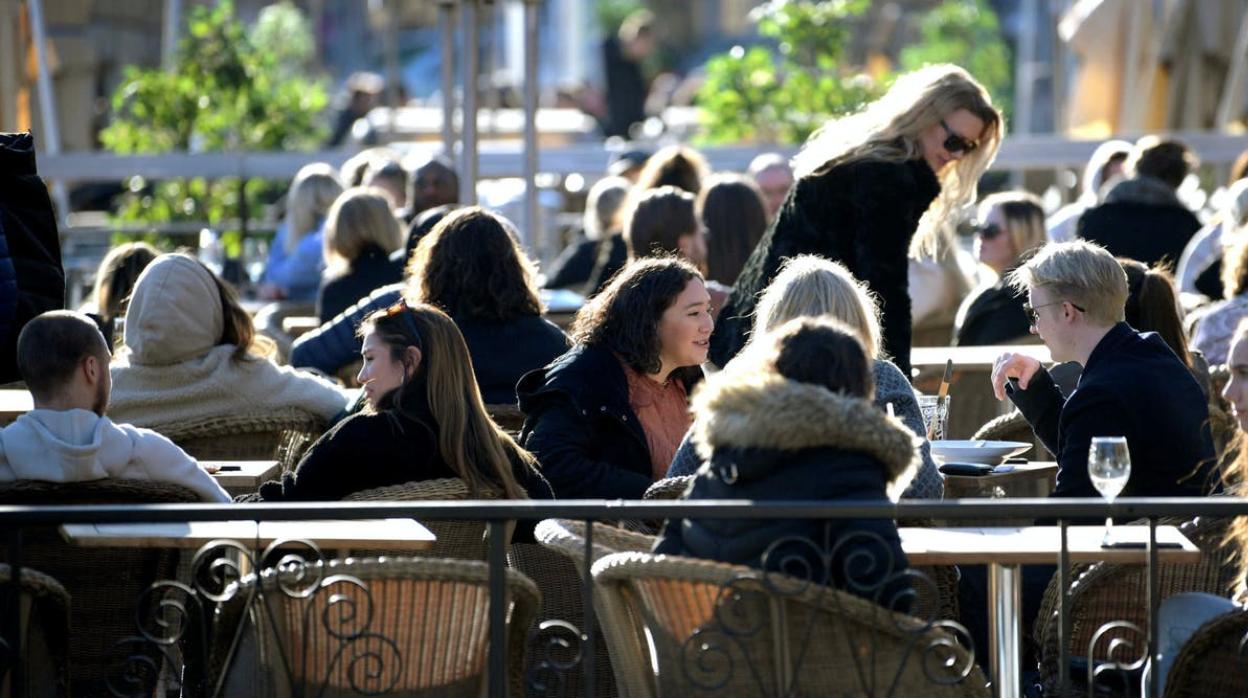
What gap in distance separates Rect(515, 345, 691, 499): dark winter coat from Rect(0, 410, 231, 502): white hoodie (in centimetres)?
95

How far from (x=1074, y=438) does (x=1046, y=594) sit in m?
0.57

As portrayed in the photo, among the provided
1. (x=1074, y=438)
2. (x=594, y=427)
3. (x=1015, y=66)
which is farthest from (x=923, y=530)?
(x=1015, y=66)

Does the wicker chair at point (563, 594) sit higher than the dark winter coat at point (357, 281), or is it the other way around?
the dark winter coat at point (357, 281)

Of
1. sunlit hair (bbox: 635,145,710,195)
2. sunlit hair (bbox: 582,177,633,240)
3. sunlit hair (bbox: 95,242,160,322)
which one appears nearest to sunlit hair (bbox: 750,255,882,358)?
sunlit hair (bbox: 95,242,160,322)

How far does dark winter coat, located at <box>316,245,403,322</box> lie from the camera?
26.9 ft

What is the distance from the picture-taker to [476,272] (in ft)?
20.2

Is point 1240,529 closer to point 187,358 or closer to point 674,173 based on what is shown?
point 187,358

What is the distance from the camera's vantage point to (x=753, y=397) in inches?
140

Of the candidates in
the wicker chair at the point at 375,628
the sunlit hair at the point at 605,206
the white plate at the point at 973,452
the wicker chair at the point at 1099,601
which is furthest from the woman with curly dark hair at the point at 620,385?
the sunlit hair at the point at 605,206

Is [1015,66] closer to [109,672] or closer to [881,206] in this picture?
[881,206]

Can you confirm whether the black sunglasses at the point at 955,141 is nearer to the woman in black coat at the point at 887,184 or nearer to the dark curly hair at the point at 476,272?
the woman in black coat at the point at 887,184

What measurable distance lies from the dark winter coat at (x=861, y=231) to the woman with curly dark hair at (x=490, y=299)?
0.63 meters

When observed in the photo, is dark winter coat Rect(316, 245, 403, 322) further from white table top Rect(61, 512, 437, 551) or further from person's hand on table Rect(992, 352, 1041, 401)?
white table top Rect(61, 512, 437, 551)

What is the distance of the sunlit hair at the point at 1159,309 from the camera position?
584 centimetres
